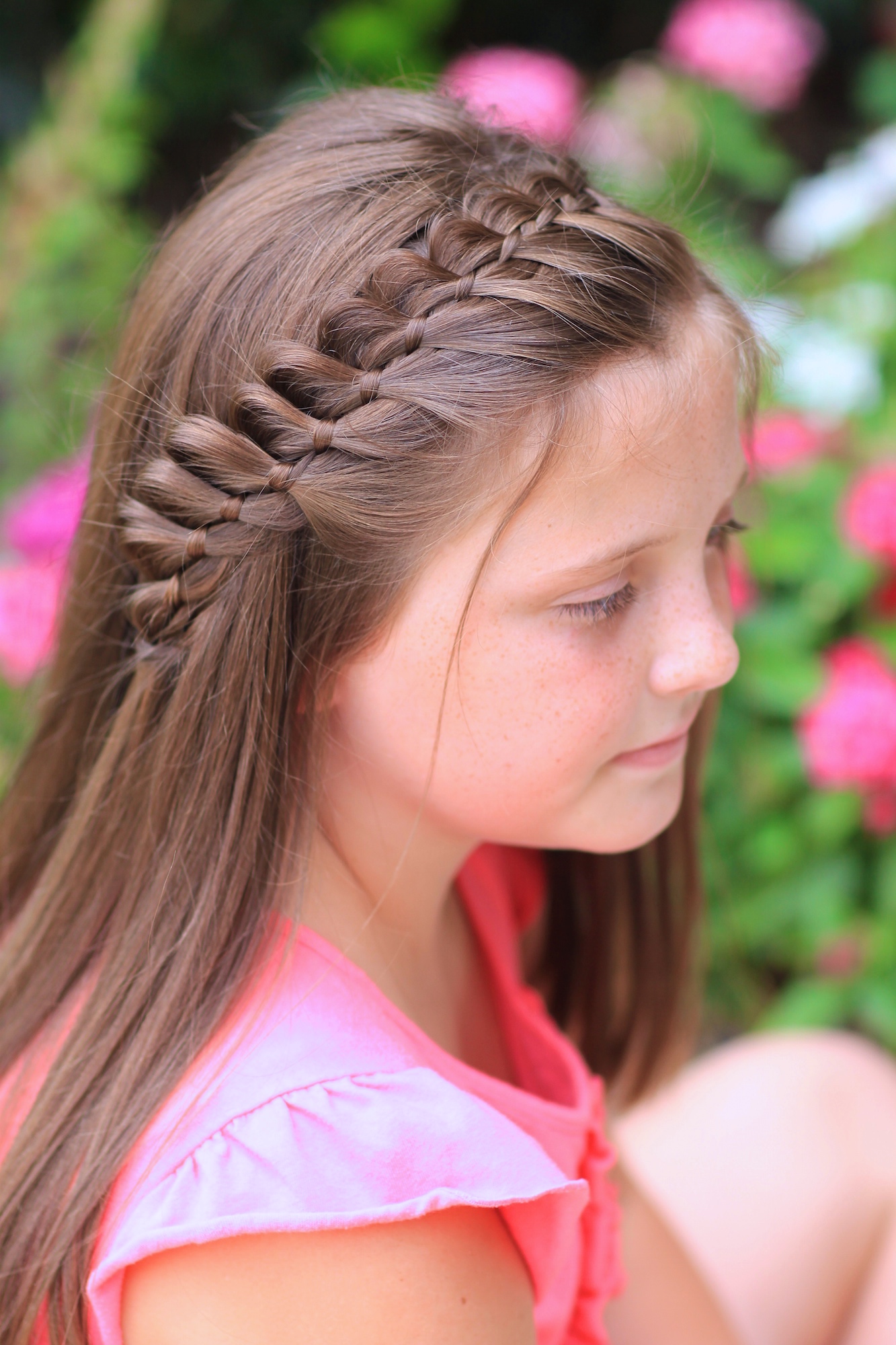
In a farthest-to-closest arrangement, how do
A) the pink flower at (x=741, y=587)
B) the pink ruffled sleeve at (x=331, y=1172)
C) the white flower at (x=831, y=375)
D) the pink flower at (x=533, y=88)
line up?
the pink flower at (x=533, y=88) → the white flower at (x=831, y=375) → the pink flower at (x=741, y=587) → the pink ruffled sleeve at (x=331, y=1172)

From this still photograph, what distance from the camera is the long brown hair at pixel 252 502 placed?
740 mm

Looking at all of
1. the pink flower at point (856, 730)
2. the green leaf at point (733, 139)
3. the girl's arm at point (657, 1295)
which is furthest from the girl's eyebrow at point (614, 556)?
the green leaf at point (733, 139)

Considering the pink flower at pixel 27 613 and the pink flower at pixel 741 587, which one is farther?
the pink flower at pixel 741 587

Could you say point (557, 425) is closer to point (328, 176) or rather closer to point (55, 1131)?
point (328, 176)

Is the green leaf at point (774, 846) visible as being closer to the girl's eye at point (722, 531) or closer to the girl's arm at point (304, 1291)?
the girl's eye at point (722, 531)

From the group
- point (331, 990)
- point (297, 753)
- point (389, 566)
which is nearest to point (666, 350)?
point (389, 566)

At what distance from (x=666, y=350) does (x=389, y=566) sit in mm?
233

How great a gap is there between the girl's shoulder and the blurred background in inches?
18.4

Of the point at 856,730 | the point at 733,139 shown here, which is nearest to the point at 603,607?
the point at 856,730

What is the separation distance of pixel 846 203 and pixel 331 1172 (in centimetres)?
204

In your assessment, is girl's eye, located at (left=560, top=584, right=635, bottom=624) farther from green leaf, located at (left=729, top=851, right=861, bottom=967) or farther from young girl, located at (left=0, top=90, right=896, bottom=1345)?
green leaf, located at (left=729, top=851, right=861, bottom=967)

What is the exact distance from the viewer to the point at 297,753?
0.85 m

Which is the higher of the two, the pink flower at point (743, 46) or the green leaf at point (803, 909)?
the pink flower at point (743, 46)

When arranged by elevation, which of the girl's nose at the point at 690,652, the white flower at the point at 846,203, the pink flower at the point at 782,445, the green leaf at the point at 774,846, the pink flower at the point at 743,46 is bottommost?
the green leaf at the point at 774,846
